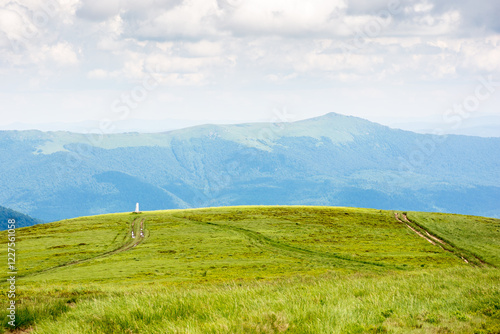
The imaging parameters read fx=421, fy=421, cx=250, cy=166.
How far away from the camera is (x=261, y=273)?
5166cm

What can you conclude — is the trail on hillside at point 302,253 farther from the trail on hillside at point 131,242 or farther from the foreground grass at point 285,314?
the foreground grass at point 285,314

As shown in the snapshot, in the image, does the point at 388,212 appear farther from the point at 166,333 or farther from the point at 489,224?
the point at 166,333

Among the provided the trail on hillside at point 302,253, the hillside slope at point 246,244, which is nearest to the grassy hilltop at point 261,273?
the trail on hillside at point 302,253

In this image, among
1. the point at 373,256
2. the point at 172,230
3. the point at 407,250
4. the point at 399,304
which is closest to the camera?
the point at 399,304

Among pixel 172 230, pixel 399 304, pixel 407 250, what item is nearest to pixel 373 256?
pixel 407 250

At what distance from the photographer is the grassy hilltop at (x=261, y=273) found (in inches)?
541

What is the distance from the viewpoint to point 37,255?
6762 cm

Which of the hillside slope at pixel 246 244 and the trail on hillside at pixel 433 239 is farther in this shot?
the trail on hillside at pixel 433 239

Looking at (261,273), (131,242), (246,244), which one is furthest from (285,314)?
(131,242)

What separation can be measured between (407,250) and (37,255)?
6027 centimetres

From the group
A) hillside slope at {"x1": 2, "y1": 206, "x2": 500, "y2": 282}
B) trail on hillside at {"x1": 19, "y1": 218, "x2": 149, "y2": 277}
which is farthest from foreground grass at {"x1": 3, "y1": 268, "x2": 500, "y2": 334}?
trail on hillside at {"x1": 19, "y1": 218, "x2": 149, "y2": 277}

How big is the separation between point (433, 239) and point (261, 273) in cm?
4457

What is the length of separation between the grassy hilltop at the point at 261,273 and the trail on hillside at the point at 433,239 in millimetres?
251

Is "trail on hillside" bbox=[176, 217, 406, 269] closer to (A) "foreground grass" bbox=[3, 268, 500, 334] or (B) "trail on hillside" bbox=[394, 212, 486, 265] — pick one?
(B) "trail on hillside" bbox=[394, 212, 486, 265]
